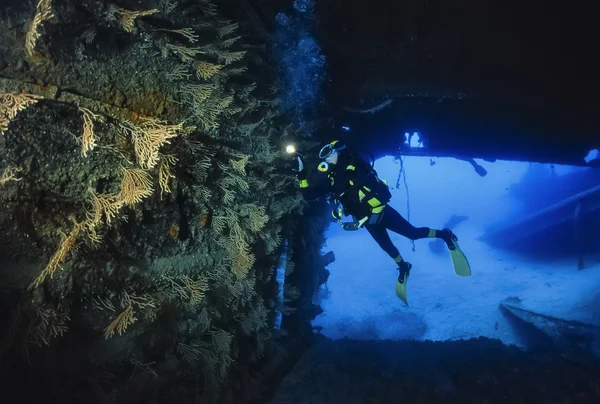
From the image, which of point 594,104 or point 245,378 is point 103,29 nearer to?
point 245,378

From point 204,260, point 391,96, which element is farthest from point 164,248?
point 391,96

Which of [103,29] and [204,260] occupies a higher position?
[103,29]

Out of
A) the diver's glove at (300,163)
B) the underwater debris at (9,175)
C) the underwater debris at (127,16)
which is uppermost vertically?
the diver's glove at (300,163)

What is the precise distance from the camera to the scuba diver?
20.2 feet

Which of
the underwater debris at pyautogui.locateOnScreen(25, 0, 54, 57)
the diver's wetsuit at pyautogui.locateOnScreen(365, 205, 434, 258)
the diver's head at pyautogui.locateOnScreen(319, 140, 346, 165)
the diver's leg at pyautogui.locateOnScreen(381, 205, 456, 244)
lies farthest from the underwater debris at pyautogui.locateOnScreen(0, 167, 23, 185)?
the diver's leg at pyautogui.locateOnScreen(381, 205, 456, 244)

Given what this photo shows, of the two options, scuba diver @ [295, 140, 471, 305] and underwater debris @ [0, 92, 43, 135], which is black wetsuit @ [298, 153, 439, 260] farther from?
underwater debris @ [0, 92, 43, 135]

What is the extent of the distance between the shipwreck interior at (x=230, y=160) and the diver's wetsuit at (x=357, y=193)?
1.98 feet

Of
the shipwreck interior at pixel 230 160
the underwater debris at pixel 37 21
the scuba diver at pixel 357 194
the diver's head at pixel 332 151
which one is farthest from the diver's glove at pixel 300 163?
the underwater debris at pixel 37 21

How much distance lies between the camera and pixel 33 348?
281 cm

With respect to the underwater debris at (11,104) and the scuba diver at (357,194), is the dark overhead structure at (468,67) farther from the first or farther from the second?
the underwater debris at (11,104)

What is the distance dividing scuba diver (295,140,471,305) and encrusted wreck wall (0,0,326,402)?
5.14ft

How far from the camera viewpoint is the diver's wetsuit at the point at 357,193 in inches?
247

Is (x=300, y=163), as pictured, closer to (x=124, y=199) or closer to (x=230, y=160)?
(x=230, y=160)

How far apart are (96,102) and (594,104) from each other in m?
8.15
